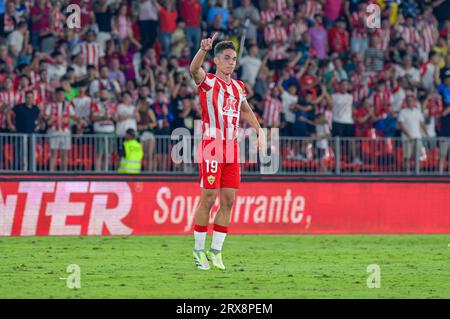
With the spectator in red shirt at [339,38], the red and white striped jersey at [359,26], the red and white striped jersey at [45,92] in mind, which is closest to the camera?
the red and white striped jersey at [45,92]

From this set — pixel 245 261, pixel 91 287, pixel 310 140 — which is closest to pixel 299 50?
pixel 310 140

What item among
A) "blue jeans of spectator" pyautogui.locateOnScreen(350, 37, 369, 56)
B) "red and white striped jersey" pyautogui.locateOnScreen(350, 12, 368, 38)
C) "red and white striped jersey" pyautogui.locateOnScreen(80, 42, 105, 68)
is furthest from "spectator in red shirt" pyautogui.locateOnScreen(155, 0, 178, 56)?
"red and white striped jersey" pyautogui.locateOnScreen(350, 12, 368, 38)

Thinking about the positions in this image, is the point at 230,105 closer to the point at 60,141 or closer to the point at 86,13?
the point at 60,141

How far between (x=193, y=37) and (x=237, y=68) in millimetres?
1405

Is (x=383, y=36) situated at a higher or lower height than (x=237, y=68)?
higher

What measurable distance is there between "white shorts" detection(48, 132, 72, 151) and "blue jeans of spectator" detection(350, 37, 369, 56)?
911cm

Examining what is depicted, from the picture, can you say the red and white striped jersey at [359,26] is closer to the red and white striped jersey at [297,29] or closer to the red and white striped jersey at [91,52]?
the red and white striped jersey at [297,29]

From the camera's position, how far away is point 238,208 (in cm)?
2219

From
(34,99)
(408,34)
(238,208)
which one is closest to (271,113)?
(238,208)

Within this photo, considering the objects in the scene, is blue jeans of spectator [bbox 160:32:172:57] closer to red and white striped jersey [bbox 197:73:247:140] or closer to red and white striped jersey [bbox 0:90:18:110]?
red and white striped jersey [bbox 0:90:18:110]

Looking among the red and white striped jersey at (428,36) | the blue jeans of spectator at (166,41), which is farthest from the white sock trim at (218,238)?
the red and white striped jersey at (428,36)

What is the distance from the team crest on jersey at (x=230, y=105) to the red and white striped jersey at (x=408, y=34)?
15.2 m

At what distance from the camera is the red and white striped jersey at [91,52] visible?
24.4 m
